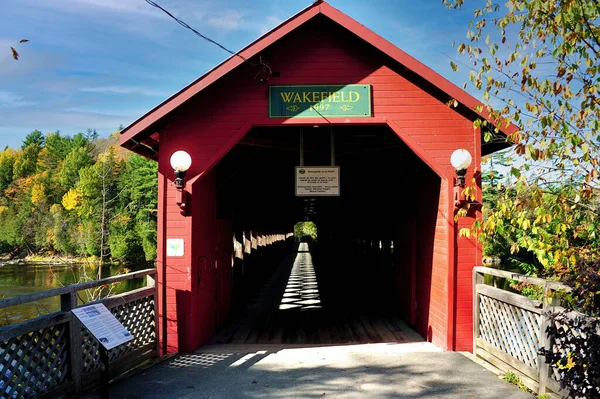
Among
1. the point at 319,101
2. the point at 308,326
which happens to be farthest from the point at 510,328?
the point at 308,326

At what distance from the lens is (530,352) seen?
4664 mm

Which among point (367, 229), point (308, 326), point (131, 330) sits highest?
point (367, 229)

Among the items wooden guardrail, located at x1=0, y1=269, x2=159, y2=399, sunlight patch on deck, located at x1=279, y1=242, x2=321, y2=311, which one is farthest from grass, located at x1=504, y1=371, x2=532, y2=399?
sunlight patch on deck, located at x1=279, y1=242, x2=321, y2=311

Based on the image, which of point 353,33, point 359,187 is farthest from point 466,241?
point 359,187

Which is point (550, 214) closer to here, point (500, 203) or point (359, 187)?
point (500, 203)

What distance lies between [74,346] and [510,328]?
178 inches

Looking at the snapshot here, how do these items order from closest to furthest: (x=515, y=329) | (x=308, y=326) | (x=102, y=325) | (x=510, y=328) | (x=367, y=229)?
(x=102, y=325) → (x=515, y=329) → (x=510, y=328) → (x=308, y=326) → (x=367, y=229)

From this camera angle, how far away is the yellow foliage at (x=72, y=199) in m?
64.6

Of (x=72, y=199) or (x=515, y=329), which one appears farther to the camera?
(x=72, y=199)

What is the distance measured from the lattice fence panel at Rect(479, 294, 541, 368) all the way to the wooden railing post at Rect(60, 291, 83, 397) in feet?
14.2

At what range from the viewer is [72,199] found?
2606 inches

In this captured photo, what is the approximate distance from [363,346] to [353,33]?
4360 mm

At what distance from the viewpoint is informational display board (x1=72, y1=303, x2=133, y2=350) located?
3.74 metres

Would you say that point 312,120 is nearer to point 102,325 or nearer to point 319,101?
point 319,101
